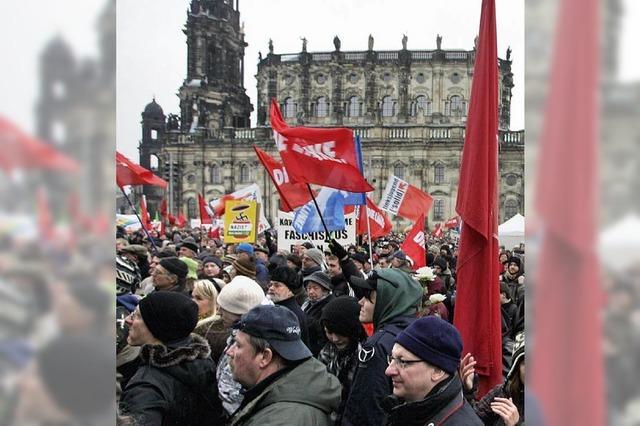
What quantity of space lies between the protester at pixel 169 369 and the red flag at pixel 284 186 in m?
6.26

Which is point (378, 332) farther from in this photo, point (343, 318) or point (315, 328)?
point (315, 328)

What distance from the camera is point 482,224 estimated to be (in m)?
3.65

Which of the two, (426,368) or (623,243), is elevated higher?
(623,243)

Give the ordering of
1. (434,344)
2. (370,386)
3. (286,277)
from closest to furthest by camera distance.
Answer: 1. (434,344)
2. (370,386)
3. (286,277)

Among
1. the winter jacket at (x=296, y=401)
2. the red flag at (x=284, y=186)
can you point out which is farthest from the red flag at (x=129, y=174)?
the winter jacket at (x=296, y=401)

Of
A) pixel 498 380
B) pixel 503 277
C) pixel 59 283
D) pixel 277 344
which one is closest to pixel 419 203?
pixel 503 277

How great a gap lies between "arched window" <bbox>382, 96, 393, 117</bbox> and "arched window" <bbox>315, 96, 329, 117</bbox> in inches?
181

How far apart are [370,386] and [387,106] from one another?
183 ft

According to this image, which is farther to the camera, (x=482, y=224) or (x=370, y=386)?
(x=482, y=224)

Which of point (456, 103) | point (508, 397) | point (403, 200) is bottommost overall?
point (508, 397)

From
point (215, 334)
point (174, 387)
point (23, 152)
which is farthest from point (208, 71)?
point (23, 152)

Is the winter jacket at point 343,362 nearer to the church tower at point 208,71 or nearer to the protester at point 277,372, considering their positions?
the protester at point 277,372

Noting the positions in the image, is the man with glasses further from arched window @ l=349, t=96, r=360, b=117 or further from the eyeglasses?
arched window @ l=349, t=96, r=360, b=117

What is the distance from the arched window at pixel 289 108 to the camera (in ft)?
193
